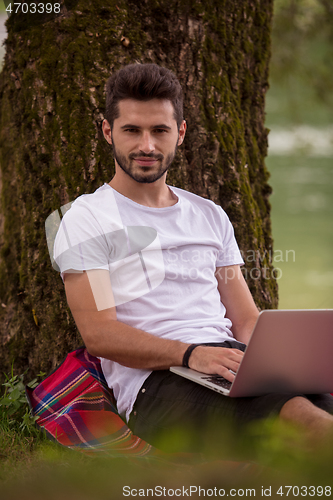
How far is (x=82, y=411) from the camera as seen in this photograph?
1.90 metres

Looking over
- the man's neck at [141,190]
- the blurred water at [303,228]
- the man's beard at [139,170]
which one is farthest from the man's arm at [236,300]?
the blurred water at [303,228]

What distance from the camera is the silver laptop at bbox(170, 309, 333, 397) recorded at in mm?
1409

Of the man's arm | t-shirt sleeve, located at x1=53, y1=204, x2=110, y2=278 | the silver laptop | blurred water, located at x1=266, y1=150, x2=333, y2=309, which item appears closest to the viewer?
the silver laptop

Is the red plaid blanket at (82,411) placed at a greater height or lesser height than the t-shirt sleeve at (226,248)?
lesser

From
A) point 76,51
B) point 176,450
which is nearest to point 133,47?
point 76,51

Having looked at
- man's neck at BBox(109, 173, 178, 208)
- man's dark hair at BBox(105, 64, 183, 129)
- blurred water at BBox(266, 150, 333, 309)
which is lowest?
blurred water at BBox(266, 150, 333, 309)

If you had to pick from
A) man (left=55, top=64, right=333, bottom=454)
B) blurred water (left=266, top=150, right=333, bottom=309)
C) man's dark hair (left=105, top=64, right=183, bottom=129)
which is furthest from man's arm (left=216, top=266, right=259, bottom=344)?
blurred water (left=266, top=150, right=333, bottom=309)

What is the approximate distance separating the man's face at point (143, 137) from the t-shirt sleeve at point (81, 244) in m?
0.31

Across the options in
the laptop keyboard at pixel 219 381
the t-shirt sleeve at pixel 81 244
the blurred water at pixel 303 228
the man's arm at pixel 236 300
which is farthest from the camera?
the blurred water at pixel 303 228

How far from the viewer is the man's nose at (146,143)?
207 centimetres

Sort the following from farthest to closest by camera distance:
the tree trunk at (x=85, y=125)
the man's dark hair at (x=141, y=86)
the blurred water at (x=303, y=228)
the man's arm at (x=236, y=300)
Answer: the blurred water at (x=303, y=228)
the tree trunk at (x=85, y=125)
the man's arm at (x=236, y=300)
the man's dark hair at (x=141, y=86)

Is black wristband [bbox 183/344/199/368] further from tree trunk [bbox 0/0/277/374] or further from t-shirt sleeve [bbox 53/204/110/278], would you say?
tree trunk [bbox 0/0/277/374]

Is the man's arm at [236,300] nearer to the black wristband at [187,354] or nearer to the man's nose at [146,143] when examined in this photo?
the black wristband at [187,354]

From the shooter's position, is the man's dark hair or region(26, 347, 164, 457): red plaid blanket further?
the man's dark hair
